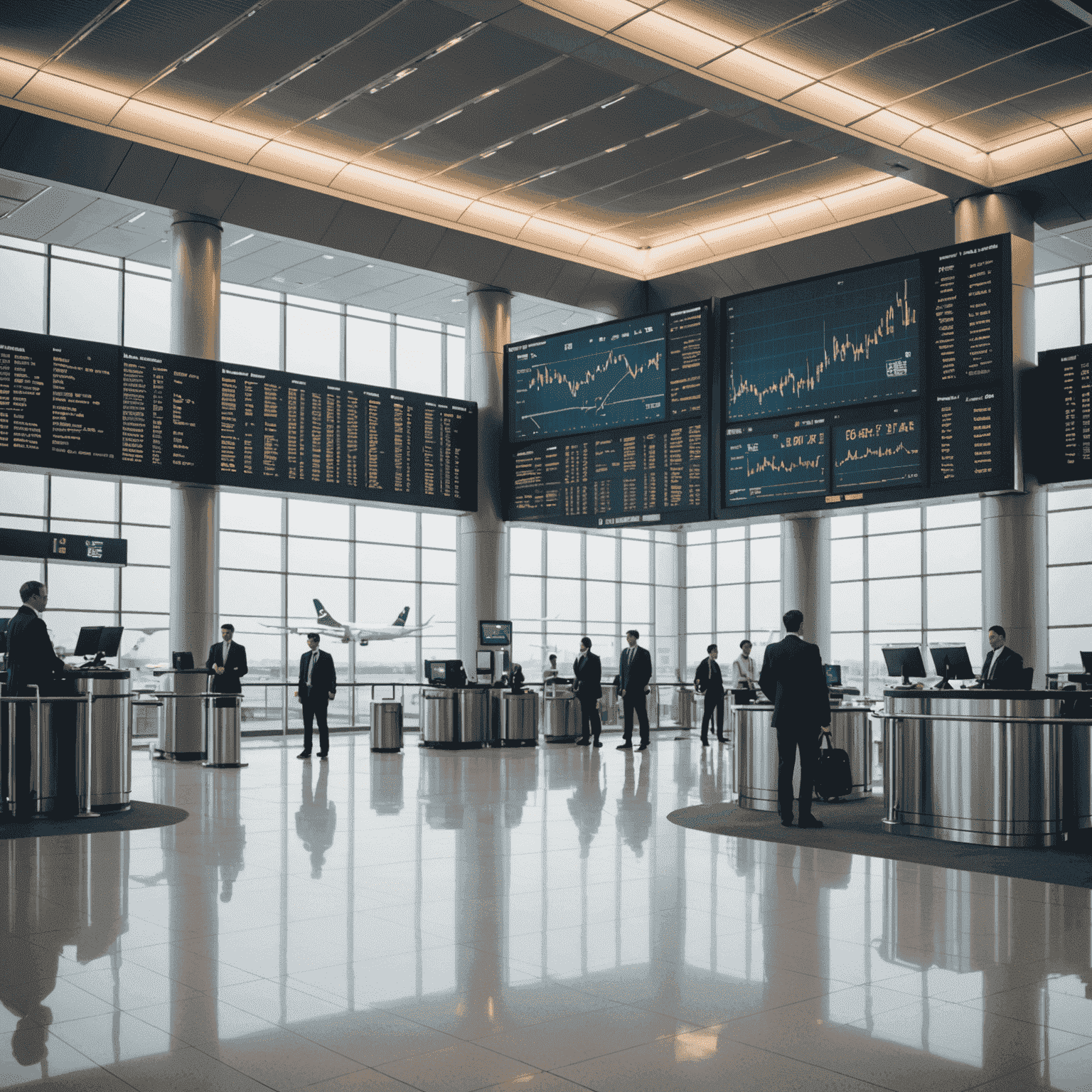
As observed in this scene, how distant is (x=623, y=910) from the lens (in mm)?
5938

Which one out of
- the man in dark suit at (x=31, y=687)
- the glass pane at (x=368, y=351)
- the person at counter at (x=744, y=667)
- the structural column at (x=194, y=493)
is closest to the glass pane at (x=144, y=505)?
the glass pane at (x=368, y=351)

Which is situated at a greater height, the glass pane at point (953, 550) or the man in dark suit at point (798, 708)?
the glass pane at point (953, 550)

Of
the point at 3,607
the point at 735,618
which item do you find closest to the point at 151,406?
the point at 3,607

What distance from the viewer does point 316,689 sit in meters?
16.3


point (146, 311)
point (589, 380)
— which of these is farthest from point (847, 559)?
point (146, 311)

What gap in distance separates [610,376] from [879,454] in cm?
477

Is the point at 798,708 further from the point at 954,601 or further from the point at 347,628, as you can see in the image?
the point at 954,601

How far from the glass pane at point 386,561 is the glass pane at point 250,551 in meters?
2.04

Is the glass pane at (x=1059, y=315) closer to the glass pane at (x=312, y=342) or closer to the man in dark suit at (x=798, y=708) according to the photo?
the glass pane at (x=312, y=342)

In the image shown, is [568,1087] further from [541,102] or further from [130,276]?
[130,276]

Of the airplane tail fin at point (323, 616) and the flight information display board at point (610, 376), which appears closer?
the flight information display board at point (610, 376)

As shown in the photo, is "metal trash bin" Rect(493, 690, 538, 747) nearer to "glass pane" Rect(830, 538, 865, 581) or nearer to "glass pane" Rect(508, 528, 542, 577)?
"glass pane" Rect(508, 528, 542, 577)

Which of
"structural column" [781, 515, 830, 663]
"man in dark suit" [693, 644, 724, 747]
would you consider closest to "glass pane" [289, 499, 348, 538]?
"man in dark suit" [693, 644, 724, 747]

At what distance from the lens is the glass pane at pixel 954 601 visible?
25.8 meters
